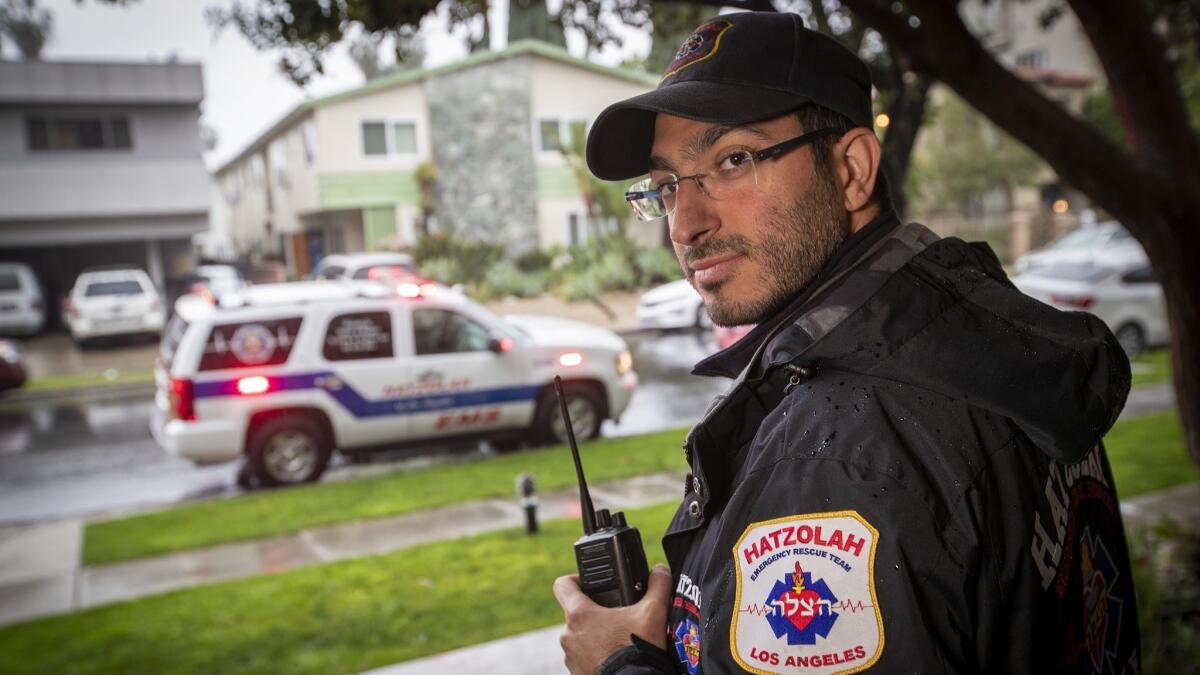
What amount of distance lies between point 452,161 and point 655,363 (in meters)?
3.54

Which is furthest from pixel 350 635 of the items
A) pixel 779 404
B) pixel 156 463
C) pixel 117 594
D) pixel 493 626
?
pixel 156 463

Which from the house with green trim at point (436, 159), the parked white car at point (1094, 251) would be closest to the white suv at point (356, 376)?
the house with green trim at point (436, 159)

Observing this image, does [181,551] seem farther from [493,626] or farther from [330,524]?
[493,626]

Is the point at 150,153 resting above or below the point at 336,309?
above

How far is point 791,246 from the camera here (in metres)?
1.38

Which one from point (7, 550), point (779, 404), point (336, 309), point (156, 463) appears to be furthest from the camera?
point (156, 463)

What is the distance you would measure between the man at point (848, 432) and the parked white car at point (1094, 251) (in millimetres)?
9866

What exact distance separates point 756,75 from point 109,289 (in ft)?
57.1

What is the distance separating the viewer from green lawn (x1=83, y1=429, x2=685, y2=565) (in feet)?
20.0

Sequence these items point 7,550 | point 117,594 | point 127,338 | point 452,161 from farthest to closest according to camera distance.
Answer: point 127,338
point 452,161
point 7,550
point 117,594

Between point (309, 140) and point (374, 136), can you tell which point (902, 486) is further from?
point (309, 140)

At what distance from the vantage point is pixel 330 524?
243 inches

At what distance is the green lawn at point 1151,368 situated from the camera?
10.3 m

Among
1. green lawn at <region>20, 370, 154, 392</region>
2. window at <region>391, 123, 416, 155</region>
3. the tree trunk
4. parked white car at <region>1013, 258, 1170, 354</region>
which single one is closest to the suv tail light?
window at <region>391, 123, 416, 155</region>
